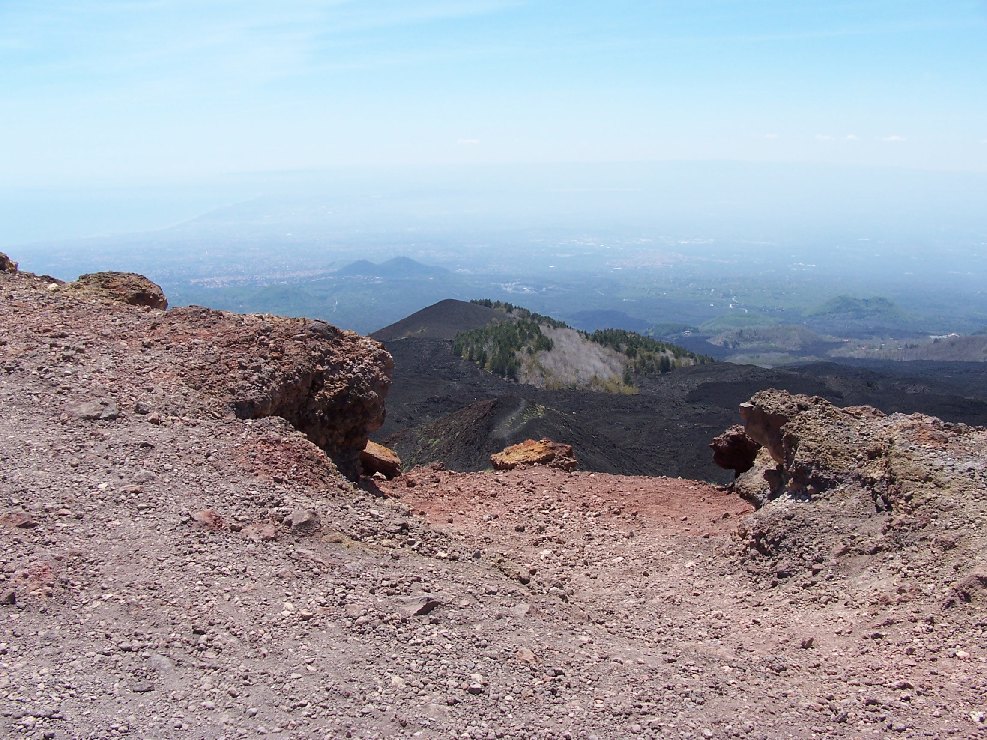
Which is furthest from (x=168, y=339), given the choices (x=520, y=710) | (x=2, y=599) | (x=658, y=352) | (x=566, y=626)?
(x=658, y=352)

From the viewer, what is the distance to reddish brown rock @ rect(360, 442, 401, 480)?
12.1 meters

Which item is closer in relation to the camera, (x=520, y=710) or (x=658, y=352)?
(x=520, y=710)

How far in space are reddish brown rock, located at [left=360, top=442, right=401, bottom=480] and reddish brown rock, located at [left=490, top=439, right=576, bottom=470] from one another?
2004 mm

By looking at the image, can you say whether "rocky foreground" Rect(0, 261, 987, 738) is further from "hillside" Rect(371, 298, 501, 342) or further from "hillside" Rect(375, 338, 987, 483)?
"hillside" Rect(371, 298, 501, 342)

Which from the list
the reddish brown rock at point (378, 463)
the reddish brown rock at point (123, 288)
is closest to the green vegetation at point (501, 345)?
the reddish brown rock at point (123, 288)

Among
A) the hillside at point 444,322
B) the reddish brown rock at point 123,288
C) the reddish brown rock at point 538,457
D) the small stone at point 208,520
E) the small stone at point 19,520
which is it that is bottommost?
the hillside at point 444,322

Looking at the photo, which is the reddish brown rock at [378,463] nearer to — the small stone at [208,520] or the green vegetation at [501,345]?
the small stone at [208,520]

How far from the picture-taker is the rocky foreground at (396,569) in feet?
17.4

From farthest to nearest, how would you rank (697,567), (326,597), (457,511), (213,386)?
(457,511) → (213,386) → (697,567) → (326,597)

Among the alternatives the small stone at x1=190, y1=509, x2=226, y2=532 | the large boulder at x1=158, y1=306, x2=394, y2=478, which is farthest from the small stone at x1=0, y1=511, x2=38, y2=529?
the large boulder at x1=158, y1=306, x2=394, y2=478

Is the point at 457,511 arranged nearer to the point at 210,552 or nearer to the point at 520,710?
the point at 210,552

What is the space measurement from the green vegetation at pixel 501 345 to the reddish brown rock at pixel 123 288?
37.7 m

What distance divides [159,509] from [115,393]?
252 cm

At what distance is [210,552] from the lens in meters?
6.70
